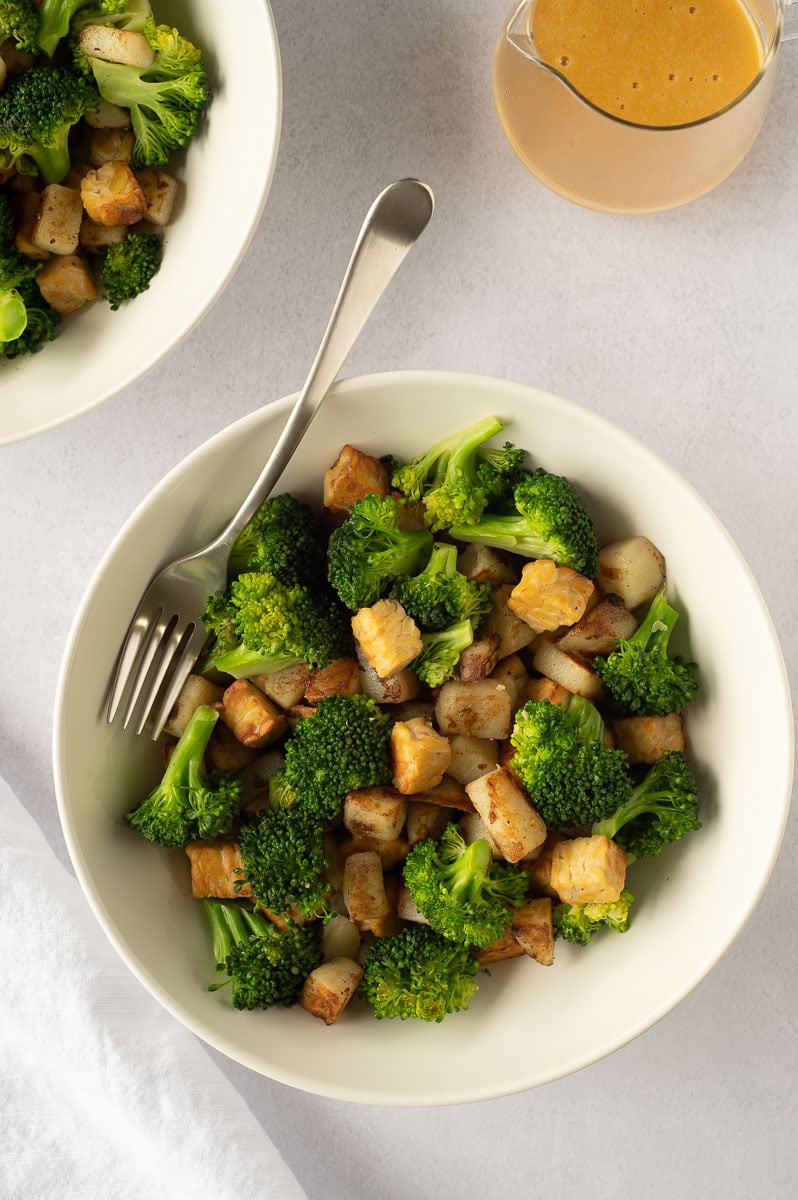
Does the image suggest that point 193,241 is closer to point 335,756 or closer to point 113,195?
point 113,195

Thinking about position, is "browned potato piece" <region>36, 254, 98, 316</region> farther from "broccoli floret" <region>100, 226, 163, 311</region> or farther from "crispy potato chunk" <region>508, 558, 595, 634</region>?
"crispy potato chunk" <region>508, 558, 595, 634</region>

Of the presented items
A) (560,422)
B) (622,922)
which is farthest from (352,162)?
(622,922)

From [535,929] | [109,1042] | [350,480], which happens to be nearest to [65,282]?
[350,480]

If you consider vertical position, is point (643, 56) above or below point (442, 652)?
above

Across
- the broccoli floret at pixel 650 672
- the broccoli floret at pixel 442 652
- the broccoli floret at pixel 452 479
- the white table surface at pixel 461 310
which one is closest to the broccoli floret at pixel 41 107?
the white table surface at pixel 461 310

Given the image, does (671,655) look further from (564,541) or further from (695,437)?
(695,437)

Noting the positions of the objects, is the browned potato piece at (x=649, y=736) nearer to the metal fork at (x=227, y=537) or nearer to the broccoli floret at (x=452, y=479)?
the broccoli floret at (x=452, y=479)
